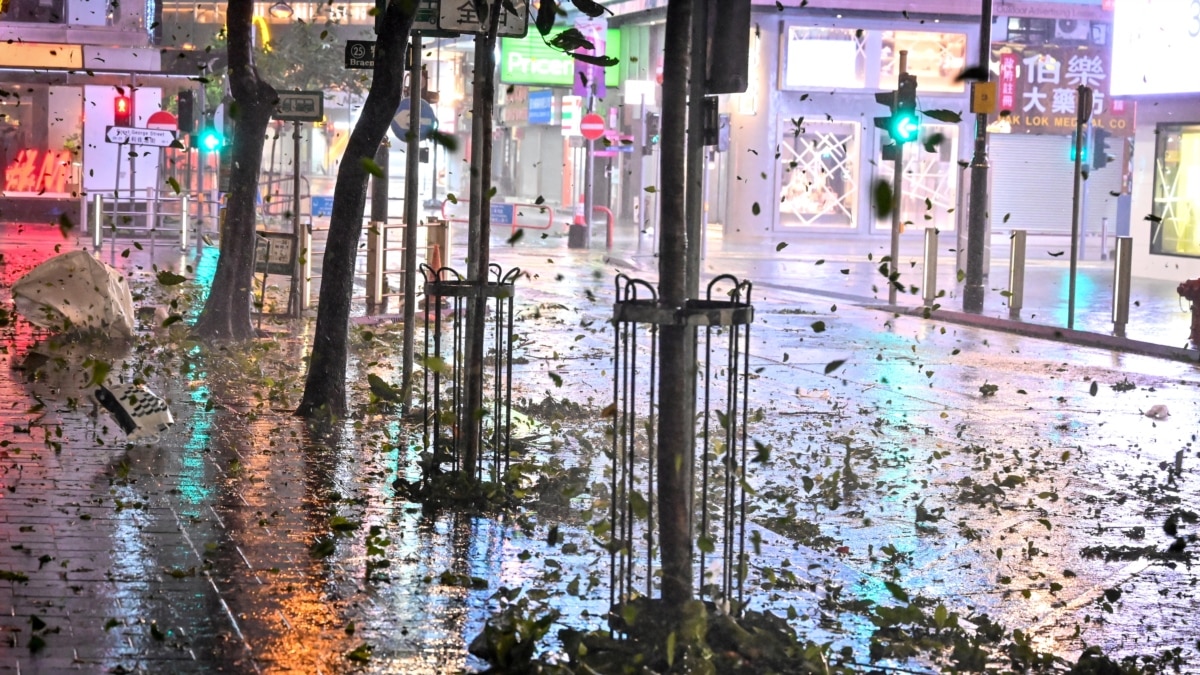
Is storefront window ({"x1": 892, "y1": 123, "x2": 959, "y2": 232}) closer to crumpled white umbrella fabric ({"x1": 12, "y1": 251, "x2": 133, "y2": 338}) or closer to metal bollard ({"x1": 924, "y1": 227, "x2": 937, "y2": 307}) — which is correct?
metal bollard ({"x1": 924, "y1": 227, "x2": 937, "y2": 307})

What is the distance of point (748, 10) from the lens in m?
6.42

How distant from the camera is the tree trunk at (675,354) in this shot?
547 centimetres

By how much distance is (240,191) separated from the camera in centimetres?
1558

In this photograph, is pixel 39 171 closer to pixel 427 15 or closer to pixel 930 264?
pixel 930 264

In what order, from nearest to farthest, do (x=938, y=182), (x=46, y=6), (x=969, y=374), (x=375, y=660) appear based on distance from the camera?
1. (x=375, y=660)
2. (x=969, y=374)
3. (x=46, y=6)
4. (x=938, y=182)

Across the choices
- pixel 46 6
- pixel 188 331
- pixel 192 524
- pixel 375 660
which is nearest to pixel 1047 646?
pixel 375 660

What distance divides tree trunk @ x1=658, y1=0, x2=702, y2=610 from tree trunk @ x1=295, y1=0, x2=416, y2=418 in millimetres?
5417

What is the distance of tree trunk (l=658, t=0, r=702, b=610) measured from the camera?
5469mm

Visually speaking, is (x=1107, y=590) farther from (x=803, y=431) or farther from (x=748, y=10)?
(x=803, y=431)

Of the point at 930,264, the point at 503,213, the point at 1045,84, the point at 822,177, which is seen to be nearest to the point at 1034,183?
the point at 1045,84

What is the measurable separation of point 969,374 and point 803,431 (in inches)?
181

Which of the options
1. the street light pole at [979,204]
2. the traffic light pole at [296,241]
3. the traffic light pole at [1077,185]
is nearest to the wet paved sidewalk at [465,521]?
the traffic light pole at [296,241]

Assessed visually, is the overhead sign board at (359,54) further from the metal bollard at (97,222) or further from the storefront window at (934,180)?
the storefront window at (934,180)

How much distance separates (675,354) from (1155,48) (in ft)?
91.3
